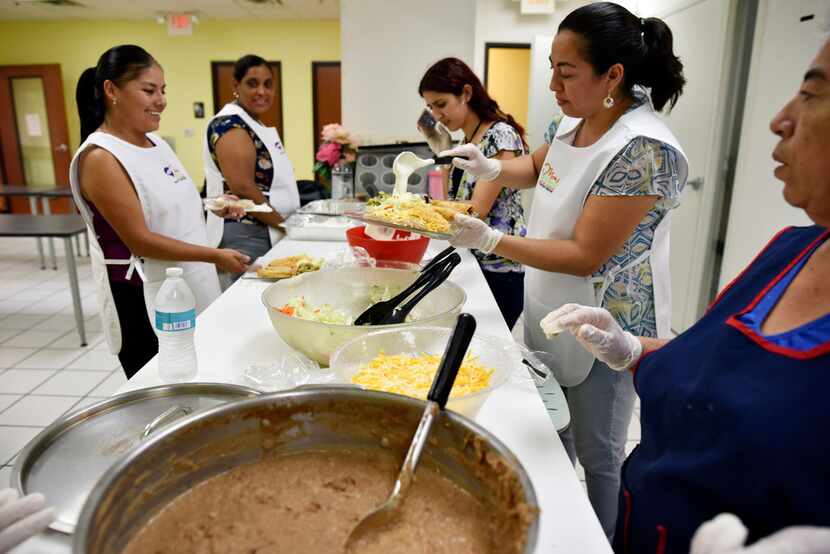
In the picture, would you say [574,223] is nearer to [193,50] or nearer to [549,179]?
[549,179]

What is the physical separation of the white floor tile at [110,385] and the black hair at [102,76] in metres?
1.65

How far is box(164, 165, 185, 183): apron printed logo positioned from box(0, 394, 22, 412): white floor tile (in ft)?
5.97

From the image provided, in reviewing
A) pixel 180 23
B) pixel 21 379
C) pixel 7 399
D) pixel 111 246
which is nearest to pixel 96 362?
pixel 21 379

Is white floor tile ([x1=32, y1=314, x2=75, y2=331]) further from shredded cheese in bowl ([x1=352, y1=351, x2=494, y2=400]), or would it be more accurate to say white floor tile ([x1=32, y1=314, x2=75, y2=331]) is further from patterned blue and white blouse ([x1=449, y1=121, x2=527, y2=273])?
shredded cheese in bowl ([x1=352, y1=351, x2=494, y2=400])

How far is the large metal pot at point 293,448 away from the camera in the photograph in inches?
24.4

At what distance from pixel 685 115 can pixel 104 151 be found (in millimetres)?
3741

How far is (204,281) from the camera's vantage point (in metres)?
2.38

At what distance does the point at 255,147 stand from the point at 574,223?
75.6 inches

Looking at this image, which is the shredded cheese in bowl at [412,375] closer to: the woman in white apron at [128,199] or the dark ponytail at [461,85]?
the woman in white apron at [128,199]

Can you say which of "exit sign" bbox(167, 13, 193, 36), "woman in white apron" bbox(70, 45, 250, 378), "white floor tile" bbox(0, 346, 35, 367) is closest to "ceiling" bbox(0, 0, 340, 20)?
"exit sign" bbox(167, 13, 193, 36)

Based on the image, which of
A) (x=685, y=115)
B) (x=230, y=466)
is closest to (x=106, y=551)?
(x=230, y=466)

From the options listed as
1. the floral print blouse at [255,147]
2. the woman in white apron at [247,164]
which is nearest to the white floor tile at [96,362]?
the woman in white apron at [247,164]

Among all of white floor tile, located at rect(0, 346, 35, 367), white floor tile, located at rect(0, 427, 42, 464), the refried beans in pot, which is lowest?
white floor tile, located at rect(0, 427, 42, 464)

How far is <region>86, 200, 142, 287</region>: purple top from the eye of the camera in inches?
79.4
